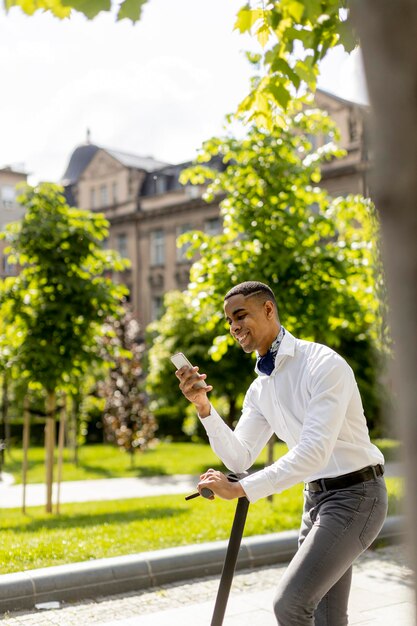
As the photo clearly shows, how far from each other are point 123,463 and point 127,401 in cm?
157

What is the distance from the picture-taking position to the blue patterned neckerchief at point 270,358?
370 centimetres

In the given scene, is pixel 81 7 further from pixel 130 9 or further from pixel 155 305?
pixel 155 305

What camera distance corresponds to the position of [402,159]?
4.62 feet

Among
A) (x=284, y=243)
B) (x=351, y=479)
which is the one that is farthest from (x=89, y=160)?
(x=351, y=479)

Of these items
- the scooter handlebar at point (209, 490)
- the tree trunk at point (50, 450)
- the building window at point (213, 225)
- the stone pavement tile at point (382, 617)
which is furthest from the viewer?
the building window at point (213, 225)

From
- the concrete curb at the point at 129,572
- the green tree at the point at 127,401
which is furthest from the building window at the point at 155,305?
the concrete curb at the point at 129,572

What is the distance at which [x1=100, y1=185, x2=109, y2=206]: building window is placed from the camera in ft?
144

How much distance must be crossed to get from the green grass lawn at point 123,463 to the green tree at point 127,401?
0.58 meters

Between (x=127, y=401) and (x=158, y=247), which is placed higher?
(x=158, y=247)

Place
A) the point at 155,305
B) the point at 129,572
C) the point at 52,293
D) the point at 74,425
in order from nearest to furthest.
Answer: the point at 129,572 < the point at 52,293 < the point at 74,425 < the point at 155,305

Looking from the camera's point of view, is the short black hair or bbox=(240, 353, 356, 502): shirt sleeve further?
the short black hair

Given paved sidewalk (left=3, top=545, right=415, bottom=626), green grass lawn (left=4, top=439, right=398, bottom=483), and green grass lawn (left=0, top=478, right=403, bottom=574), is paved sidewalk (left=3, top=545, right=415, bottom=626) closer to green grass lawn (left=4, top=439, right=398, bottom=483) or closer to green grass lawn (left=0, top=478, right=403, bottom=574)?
green grass lawn (left=0, top=478, right=403, bottom=574)

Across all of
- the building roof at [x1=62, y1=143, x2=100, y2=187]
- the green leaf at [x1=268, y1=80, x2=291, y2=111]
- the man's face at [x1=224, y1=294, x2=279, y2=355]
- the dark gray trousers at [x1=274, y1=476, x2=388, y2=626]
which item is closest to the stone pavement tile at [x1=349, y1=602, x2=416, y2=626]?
the dark gray trousers at [x1=274, y1=476, x2=388, y2=626]

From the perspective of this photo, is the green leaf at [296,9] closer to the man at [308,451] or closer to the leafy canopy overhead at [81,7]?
the leafy canopy overhead at [81,7]
